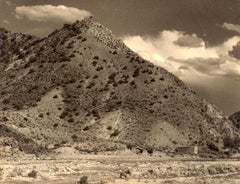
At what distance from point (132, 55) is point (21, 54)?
22.0m

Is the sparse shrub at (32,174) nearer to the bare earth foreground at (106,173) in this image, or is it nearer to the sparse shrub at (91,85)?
the bare earth foreground at (106,173)

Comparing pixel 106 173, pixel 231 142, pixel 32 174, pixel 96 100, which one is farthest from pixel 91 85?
pixel 32 174

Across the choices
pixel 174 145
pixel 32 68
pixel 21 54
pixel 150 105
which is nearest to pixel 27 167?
pixel 174 145

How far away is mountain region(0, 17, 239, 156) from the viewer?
84438 mm

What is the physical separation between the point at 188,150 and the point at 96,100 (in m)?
18.7

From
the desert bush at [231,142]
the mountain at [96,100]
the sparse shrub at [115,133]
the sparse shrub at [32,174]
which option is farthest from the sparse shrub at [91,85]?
the sparse shrub at [32,174]

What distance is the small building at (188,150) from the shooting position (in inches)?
3329

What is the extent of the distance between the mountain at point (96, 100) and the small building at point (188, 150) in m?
1.54

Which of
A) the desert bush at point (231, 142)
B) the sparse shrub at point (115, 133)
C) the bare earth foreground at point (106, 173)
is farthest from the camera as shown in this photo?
the desert bush at point (231, 142)

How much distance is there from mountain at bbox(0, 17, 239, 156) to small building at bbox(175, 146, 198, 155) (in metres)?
1.54

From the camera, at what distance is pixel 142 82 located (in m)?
104

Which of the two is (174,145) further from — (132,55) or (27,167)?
(27,167)

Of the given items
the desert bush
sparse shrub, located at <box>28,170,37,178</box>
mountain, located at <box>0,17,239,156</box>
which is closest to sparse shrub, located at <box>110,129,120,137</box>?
mountain, located at <box>0,17,239,156</box>

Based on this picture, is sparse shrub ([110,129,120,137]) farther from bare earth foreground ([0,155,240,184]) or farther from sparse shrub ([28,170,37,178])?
sparse shrub ([28,170,37,178])
